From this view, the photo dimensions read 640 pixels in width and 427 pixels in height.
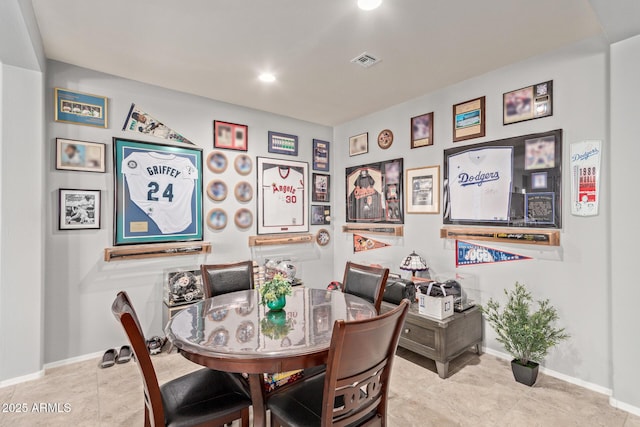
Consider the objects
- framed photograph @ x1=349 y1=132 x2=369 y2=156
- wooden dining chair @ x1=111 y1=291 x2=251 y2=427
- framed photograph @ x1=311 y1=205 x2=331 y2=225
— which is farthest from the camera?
framed photograph @ x1=311 y1=205 x2=331 y2=225

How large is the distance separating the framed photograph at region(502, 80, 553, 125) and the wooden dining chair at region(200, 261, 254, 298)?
285 centimetres

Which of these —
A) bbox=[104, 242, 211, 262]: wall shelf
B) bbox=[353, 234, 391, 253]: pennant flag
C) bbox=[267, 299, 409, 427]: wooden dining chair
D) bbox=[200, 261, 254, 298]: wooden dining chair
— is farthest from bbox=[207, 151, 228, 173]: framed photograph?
bbox=[267, 299, 409, 427]: wooden dining chair

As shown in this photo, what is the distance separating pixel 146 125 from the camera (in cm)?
334

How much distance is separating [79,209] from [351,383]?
3022 mm

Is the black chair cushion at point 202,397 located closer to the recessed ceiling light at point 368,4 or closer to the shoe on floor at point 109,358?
the shoe on floor at point 109,358

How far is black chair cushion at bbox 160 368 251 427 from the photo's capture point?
1.50 metres

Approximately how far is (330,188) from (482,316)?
8.94ft

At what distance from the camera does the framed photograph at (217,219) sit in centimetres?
375

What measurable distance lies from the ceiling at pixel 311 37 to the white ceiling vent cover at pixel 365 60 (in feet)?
0.16

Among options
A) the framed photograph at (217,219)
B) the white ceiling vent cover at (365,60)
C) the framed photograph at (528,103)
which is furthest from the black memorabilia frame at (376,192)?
the framed photograph at (217,219)

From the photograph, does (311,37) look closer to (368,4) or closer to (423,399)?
(368,4)

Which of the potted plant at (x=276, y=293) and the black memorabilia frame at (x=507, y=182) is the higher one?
the black memorabilia frame at (x=507, y=182)

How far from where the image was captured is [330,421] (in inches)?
51.9

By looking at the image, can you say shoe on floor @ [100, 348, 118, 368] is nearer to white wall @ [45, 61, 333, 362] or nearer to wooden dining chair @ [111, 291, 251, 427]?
white wall @ [45, 61, 333, 362]
